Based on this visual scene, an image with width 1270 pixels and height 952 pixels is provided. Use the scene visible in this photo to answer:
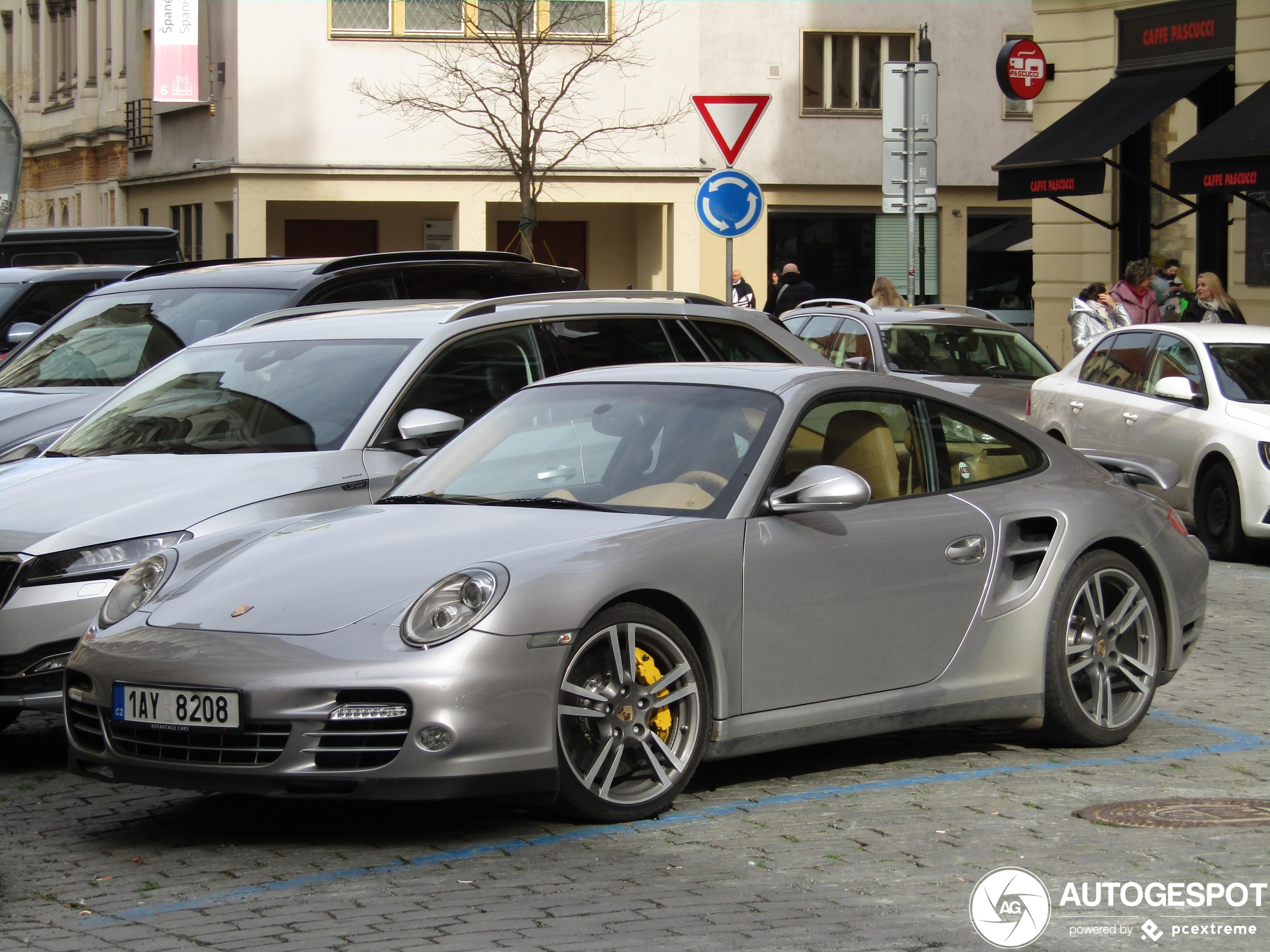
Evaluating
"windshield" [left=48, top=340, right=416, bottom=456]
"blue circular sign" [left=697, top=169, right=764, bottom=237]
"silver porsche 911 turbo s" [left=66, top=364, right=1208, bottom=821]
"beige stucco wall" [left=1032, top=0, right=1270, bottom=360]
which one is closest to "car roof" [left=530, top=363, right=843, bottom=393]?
Answer: "silver porsche 911 turbo s" [left=66, top=364, right=1208, bottom=821]

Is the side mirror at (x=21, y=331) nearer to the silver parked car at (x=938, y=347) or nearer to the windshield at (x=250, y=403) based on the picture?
the windshield at (x=250, y=403)

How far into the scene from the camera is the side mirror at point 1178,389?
13.8 metres

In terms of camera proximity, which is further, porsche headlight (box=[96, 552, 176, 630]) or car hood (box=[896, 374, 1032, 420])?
car hood (box=[896, 374, 1032, 420])

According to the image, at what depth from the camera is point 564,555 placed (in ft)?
19.1

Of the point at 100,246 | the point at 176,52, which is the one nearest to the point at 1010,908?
the point at 100,246

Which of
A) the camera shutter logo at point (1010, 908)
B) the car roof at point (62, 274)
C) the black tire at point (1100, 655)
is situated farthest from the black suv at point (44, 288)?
the camera shutter logo at point (1010, 908)

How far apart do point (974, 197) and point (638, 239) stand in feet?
23.2

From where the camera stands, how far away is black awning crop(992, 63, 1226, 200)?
2417 cm

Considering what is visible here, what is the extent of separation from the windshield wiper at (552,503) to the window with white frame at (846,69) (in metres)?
35.2

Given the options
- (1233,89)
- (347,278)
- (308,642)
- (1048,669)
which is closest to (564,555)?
(308,642)

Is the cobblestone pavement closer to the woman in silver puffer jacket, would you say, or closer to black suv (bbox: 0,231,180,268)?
the woman in silver puffer jacket

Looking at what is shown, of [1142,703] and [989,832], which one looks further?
[1142,703]

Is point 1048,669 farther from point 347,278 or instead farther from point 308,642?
point 347,278

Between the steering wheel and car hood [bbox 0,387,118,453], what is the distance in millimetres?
4775
